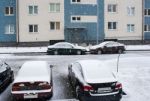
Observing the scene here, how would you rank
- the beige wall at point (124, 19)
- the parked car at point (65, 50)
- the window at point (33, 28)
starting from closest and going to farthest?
the parked car at point (65, 50) < the window at point (33, 28) < the beige wall at point (124, 19)

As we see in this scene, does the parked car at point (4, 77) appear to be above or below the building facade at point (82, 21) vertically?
below

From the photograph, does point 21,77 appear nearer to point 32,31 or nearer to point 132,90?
point 132,90

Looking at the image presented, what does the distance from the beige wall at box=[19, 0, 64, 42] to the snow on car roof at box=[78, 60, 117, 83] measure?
106 ft

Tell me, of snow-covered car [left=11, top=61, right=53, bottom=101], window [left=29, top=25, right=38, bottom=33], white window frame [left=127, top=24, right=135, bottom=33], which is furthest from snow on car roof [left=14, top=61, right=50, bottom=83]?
white window frame [left=127, top=24, right=135, bottom=33]

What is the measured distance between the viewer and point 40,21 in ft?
159

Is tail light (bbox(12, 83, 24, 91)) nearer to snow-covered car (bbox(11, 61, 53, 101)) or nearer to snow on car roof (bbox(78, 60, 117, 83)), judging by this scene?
snow-covered car (bbox(11, 61, 53, 101))

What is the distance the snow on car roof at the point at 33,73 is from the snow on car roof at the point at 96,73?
164 cm

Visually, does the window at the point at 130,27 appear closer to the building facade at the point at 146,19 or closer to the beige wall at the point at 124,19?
the beige wall at the point at 124,19

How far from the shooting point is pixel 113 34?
164ft

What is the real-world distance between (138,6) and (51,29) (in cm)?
1269

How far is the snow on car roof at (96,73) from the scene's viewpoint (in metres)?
14.5

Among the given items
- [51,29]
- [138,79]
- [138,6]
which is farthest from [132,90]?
[138,6]

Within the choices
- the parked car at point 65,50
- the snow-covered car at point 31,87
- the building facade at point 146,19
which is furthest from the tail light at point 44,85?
the building facade at point 146,19

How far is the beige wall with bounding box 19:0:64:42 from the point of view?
47.9 metres
